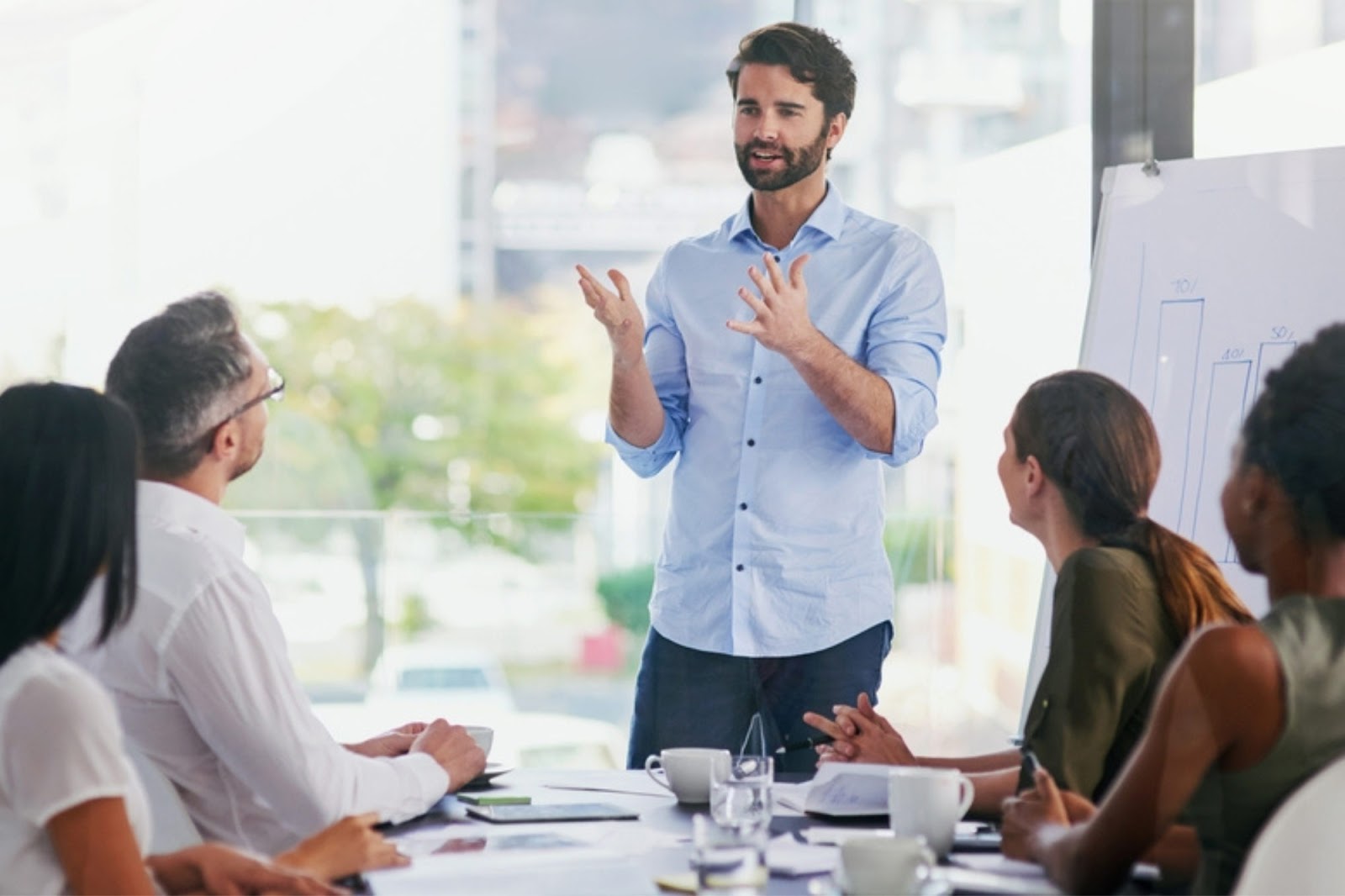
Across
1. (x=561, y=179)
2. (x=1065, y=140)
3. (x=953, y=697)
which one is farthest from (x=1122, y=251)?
(x=561, y=179)

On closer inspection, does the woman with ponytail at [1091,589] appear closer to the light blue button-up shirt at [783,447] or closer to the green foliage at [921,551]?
the light blue button-up shirt at [783,447]

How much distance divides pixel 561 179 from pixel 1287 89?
7.91m

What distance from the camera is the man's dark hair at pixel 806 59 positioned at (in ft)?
8.71

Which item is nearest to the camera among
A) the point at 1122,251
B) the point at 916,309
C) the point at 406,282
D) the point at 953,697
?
the point at 916,309

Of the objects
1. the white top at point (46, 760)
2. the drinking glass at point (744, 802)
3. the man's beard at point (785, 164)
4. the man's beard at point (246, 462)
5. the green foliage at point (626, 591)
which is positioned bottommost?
the green foliage at point (626, 591)

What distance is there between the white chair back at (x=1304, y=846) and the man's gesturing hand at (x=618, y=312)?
132 cm

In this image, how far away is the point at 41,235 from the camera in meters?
3.42

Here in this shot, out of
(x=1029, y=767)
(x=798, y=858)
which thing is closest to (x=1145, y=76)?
(x=1029, y=767)

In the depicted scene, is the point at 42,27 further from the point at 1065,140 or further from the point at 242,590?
the point at 1065,140

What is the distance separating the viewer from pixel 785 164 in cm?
267

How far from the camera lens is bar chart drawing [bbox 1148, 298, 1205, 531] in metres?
1.85

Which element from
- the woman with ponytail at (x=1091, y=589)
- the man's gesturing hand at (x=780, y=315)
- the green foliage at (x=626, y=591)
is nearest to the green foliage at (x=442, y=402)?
the green foliage at (x=626, y=591)

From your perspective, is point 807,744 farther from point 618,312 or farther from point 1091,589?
point 618,312

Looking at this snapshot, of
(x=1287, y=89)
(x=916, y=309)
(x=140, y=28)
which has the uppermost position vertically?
(x=140, y=28)
